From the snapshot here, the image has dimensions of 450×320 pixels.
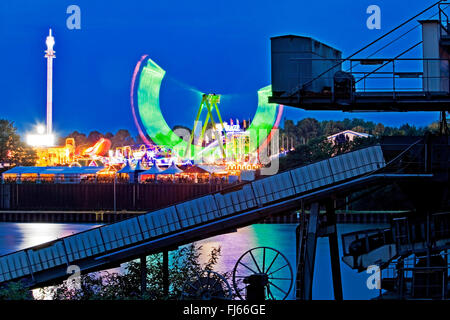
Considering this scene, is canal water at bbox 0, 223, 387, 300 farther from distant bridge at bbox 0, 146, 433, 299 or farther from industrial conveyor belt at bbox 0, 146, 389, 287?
industrial conveyor belt at bbox 0, 146, 389, 287

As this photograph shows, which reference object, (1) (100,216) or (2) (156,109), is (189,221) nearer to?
(1) (100,216)

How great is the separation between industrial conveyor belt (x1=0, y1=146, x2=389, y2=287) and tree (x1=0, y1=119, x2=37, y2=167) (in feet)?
315

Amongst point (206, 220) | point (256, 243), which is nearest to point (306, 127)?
point (256, 243)

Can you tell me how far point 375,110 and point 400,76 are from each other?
1.44 metres

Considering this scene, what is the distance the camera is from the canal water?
120 ft

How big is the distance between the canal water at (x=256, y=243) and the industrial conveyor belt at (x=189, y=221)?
13.2 m

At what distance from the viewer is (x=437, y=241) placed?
22688 millimetres

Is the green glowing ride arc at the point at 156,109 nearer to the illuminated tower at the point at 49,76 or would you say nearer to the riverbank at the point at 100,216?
the riverbank at the point at 100,216

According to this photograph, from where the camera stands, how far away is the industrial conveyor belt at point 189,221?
2181 centimetres

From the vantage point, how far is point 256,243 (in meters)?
59.2

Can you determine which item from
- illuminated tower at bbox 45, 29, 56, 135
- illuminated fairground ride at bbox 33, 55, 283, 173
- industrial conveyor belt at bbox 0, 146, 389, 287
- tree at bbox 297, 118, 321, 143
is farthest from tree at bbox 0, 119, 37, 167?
industrial conveyor belt at bbox 0, 146, 389, 287

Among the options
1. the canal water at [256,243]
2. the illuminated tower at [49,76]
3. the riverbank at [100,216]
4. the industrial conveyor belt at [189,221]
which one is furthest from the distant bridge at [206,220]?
the illuminated tower at [49,76]
